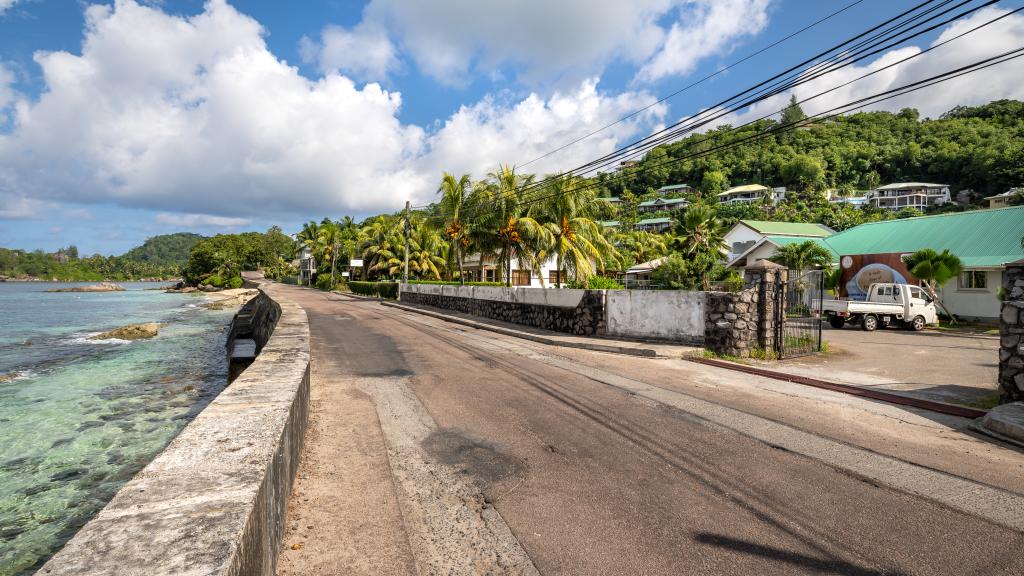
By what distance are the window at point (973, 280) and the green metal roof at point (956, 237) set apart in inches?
28.3

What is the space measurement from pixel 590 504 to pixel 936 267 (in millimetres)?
26038

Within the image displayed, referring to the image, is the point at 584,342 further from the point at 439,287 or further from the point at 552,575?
the point at 439,287

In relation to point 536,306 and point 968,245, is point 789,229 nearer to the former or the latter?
point 968,245

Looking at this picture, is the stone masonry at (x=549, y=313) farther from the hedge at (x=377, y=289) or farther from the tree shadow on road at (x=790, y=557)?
the hedge at (x=377, y=289)

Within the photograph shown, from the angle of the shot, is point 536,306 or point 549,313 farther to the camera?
point 536,306

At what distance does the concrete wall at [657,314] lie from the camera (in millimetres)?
13745

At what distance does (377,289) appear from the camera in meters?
44.2

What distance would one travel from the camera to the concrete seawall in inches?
72.4

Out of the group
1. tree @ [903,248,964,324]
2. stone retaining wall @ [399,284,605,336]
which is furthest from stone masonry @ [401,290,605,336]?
tree @ [903,248,964,324]

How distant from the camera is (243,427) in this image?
11.7 ft

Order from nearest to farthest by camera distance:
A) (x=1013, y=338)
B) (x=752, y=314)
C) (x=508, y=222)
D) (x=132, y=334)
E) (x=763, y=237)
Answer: (x=1013, y=338)
(x=752, y=314)
(x=132, y=334)
(x=508, y=222)
(x=763, y=237)

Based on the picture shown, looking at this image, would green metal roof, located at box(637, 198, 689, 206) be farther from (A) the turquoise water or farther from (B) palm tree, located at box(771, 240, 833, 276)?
(A) the turquoise water

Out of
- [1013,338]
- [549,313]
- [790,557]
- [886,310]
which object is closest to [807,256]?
[886,310]

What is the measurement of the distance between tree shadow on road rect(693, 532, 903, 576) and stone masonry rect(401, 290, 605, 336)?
12263mm
